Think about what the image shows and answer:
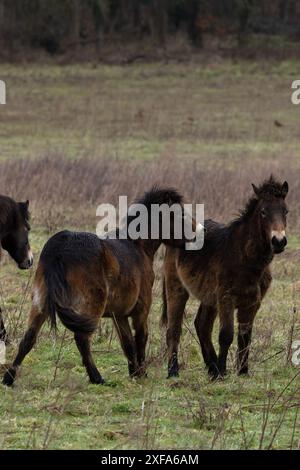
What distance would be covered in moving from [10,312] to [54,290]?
10.5 ft

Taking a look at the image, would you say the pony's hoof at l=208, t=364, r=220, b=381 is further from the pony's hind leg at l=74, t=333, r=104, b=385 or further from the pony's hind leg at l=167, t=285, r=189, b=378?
the pony's hind leg at l=74, t=333, r=104, b=385

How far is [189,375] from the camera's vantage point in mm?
8656

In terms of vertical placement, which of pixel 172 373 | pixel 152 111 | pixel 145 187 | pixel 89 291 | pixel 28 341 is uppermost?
pixel 89 291

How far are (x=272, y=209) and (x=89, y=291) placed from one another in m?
1.66

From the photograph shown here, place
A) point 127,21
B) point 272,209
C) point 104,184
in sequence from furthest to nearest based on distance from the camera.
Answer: point 127,21 → point 104,184 → point 272,209

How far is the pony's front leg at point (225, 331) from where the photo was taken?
8484mm

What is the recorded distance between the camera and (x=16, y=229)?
959 cm

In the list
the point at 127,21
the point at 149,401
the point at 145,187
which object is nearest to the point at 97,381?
the point at 149,401

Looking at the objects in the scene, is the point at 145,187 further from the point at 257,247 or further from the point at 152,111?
the point at 152,111

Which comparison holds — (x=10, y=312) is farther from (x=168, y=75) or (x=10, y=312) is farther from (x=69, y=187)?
(x=168, y=75)

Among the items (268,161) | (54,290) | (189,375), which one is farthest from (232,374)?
(268,161)

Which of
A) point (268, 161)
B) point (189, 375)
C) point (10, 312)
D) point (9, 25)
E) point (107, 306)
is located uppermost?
point (107, 306)

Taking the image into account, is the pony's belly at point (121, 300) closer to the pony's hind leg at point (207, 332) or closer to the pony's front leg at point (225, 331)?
the pony's front leg at point (225, 331)

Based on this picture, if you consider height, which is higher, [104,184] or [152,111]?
[104,184]
